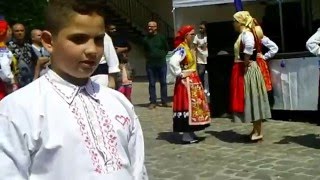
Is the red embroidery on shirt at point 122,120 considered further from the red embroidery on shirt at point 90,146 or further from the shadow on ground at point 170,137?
the shadow on ground at point 170,137

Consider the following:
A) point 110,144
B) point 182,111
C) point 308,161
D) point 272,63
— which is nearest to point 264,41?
point 272,63

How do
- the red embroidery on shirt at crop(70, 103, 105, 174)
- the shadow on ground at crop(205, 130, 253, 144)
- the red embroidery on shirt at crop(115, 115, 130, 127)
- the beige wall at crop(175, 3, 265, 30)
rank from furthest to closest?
1. the beige wall at crop(175, 3, 265, 30)
2. the shadow on ground at crop(205, 130, 253, 144)
3. the red embroidery on shirt at crop(115, 115, 130, 127)
4. the red embroidery on shirt at crop(70, 103, 105, 174)

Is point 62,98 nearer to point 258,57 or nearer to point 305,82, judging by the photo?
point 258,57

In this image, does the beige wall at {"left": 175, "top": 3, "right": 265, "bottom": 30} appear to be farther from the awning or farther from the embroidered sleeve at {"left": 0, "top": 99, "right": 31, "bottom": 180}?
the embroidered sleeve at {"left": 0, "top": 99, "right": 31, "bottom": 180}

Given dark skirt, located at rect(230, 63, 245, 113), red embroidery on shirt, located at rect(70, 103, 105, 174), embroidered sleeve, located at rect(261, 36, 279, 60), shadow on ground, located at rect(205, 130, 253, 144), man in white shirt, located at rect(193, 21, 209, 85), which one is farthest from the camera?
man in white shirt, located at rect(193, 21, 209, 85)

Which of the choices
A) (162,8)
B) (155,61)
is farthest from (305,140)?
(162,8)

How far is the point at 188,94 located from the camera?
7.58m

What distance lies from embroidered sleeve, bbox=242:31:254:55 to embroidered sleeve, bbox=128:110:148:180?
494 cm

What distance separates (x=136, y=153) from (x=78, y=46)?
534 mm

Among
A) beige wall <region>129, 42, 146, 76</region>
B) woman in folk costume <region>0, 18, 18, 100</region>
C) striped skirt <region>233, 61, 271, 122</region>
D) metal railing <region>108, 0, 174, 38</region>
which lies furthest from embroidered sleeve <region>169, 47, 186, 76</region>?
metal railing <region>108, 0, 174, 38</region>

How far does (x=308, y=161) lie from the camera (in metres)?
6.29

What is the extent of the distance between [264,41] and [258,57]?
0.73 meters

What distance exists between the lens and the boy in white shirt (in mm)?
2047

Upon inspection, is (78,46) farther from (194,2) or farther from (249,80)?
(194,2)
